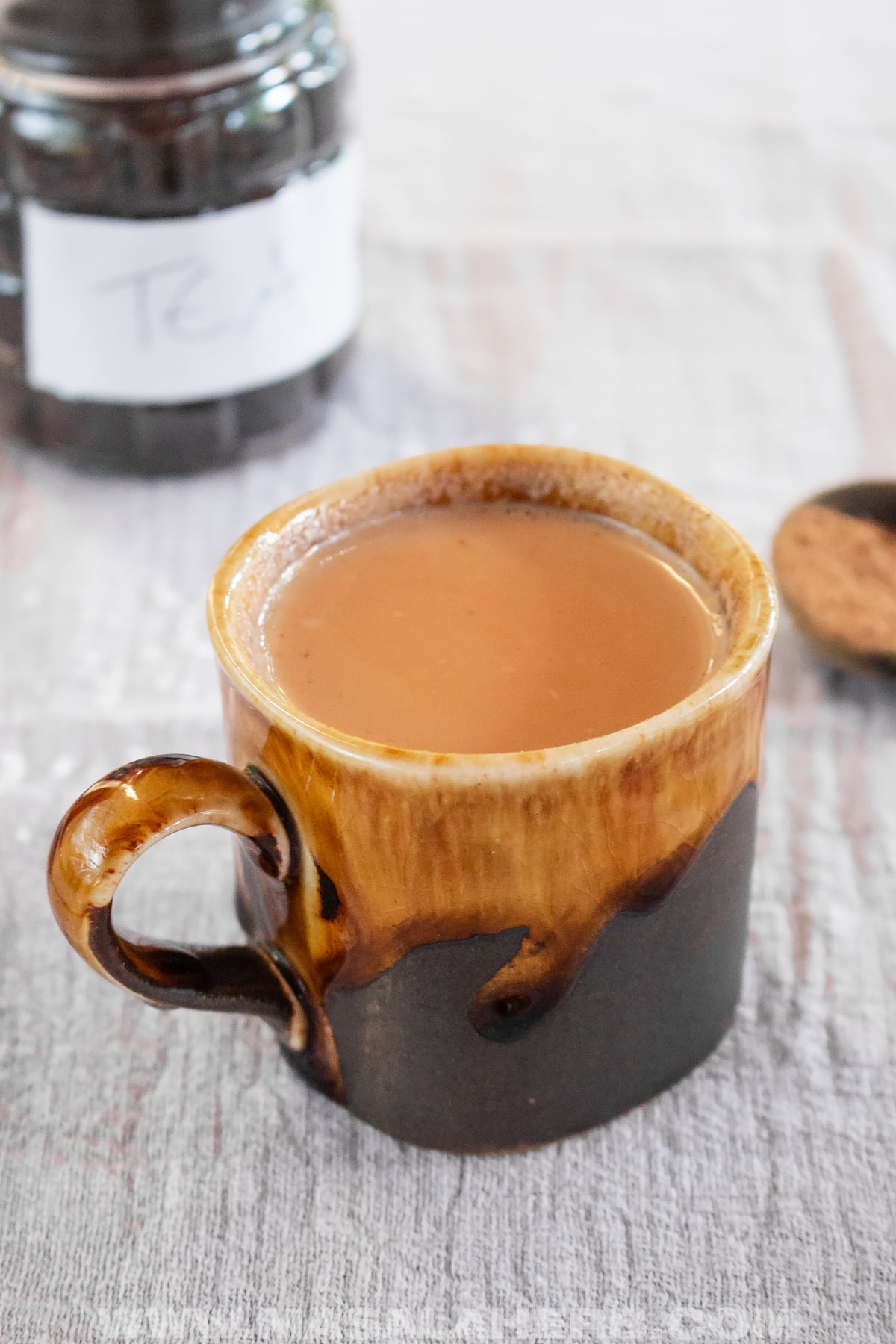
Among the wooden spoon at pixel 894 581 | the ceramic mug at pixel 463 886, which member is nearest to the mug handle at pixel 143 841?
the ceramic mug at pixel 463 886

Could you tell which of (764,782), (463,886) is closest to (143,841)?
(463,886)

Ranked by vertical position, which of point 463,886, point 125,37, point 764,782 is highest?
point 125,37

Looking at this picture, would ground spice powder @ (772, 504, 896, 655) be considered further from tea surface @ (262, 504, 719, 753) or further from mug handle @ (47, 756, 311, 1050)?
mug handle @ (47, 756, 311, 1050)

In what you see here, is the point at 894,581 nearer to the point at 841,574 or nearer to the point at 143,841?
the point at 841,574

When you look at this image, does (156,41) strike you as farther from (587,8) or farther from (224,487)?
(587,8)

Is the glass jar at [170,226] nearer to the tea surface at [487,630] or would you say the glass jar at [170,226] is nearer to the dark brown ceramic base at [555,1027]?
the tea surface at [487,630]

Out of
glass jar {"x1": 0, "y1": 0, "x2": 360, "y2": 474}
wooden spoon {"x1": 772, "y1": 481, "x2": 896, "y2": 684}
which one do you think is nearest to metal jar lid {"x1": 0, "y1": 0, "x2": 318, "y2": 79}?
glass jar {"x1": 0, "y1": 0, "x2": 360, "y2": 474}
